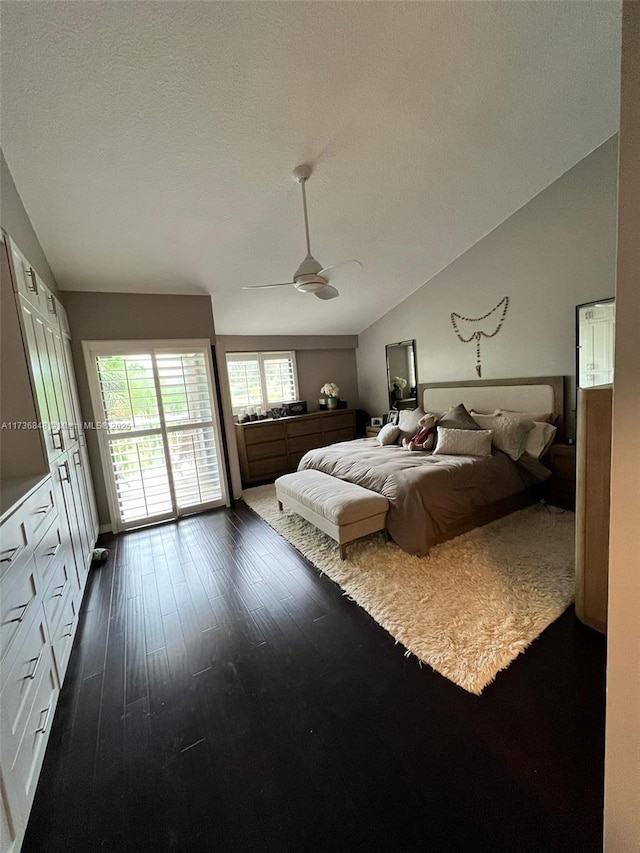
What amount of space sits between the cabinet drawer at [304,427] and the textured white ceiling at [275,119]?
8.45 feet

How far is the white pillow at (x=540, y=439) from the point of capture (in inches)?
133

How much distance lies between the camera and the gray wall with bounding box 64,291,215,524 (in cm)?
349

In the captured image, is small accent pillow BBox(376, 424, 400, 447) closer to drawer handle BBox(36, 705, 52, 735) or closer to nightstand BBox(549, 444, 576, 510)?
nightstand BBox(549, 444, 576, 510)

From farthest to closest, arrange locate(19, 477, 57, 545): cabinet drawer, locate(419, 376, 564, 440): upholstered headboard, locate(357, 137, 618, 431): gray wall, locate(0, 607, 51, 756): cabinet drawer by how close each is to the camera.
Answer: locate(419, 376, 564, 440): upholstered headboard < locate(357, 137, 618, 431): gray wall < locate(19, 477, 57, 545): cabinet drawer < locate(0, 607, 51, 756): cabinet drawer

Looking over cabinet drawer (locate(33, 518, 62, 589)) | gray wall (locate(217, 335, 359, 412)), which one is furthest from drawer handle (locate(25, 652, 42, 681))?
gray wall (locate(217, 335, 359, 412))

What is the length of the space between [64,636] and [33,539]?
75 centimetres

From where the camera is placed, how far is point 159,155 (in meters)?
2.13

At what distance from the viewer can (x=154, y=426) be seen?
3834mm

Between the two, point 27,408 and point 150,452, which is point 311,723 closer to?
point 27,408

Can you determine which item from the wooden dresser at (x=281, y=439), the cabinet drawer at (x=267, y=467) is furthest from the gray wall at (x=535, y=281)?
the cabinet drawer at (x=267, y=467)

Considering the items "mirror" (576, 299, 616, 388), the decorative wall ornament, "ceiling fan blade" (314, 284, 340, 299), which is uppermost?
"ceiling fan blade" (314, 284, 340, 299)

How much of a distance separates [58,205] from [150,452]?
2.35 m

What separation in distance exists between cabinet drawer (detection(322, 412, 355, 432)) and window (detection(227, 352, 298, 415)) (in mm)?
751

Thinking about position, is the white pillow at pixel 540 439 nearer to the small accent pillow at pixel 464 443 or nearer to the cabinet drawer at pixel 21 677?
the small accent pillow at pixel 464 443
